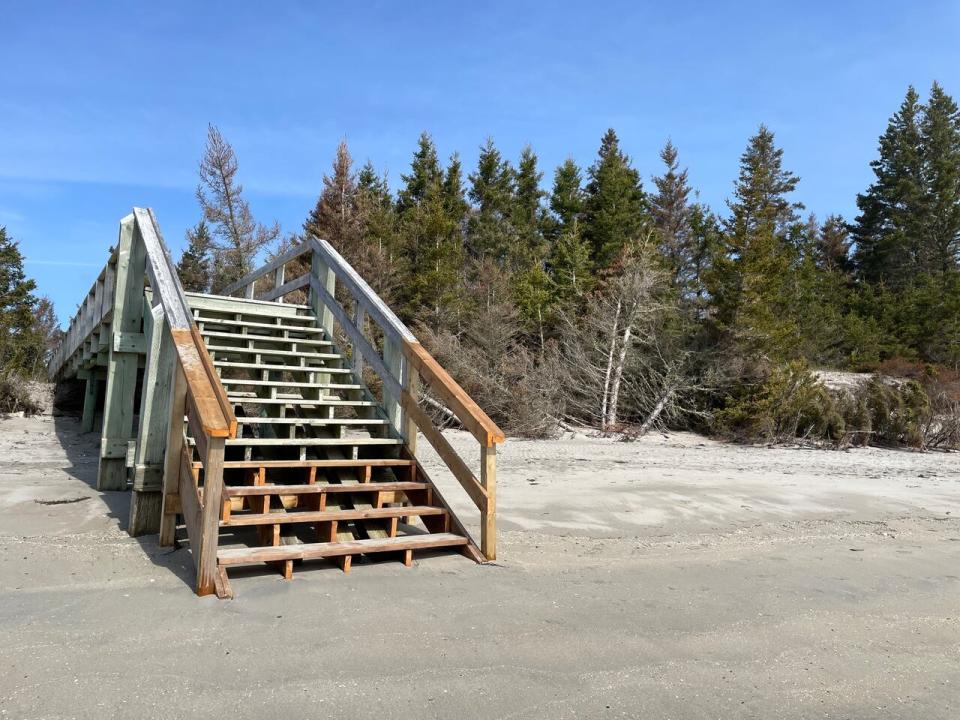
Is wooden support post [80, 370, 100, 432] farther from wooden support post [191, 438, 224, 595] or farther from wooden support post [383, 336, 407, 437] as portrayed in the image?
wooden support post [191, 438, 224, 595]

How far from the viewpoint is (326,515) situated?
4.38m

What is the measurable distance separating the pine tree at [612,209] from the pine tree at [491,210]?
13.0ft

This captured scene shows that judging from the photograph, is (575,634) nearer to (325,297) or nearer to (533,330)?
(325,297)

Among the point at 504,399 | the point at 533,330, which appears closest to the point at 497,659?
the point at 504,399

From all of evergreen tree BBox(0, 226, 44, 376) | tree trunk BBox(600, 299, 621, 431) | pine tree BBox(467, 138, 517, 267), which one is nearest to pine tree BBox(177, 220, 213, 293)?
evergreen tree BBox(0, 226, 44, 376)

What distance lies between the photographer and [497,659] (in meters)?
2.87

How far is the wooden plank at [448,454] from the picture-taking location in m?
4.54

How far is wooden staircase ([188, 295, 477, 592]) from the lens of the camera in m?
4.20

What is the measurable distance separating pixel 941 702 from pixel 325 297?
6398mm

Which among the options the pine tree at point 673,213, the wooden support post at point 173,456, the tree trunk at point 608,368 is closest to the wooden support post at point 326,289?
the wooden support post at point 173,456

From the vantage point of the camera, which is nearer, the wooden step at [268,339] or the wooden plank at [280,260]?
the wooden step at [268,339]

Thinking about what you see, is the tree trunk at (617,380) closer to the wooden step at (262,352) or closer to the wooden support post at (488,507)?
the wooden step at (262,352)

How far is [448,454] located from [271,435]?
1648 mm

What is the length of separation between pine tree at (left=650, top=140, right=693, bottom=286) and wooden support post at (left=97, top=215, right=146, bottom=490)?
1294 inches
